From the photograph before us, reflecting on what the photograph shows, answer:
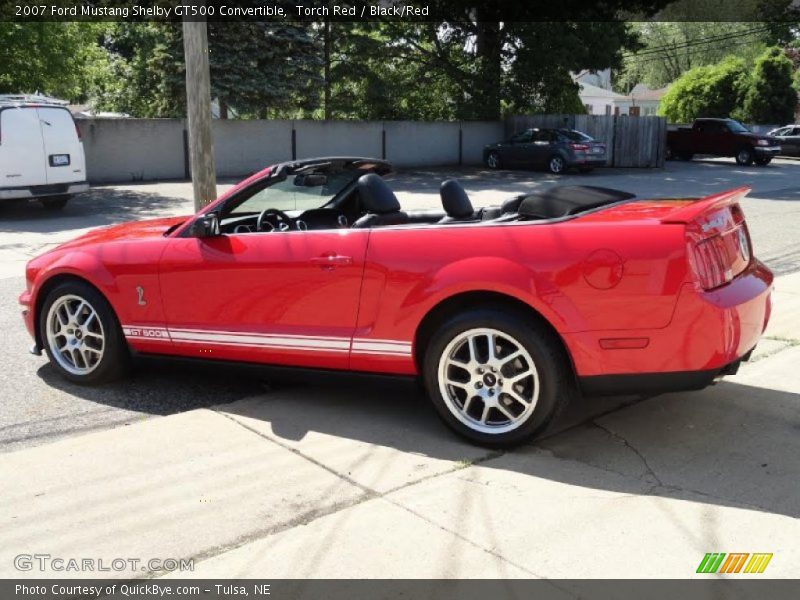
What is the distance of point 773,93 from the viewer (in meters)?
40.7

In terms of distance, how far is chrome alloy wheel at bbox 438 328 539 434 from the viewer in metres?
4.18

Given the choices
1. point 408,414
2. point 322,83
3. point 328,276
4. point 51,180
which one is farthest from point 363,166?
point 322,83

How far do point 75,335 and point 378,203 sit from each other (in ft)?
7.15

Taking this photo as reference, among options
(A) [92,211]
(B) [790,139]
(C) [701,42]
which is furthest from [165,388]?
(C) [701,42]

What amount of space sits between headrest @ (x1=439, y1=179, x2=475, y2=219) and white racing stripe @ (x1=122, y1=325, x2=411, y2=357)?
0.99 m

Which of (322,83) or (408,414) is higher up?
(322,83)

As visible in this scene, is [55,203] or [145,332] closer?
[145,332]

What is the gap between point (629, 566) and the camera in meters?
3.14

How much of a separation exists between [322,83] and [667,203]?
80.9ft

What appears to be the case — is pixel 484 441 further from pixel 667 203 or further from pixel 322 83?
pixel 322 83

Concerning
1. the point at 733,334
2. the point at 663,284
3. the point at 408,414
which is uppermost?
the point at 663,284

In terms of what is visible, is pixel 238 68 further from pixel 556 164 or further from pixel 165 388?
pixel 165 388

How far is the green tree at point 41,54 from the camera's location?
779 inches

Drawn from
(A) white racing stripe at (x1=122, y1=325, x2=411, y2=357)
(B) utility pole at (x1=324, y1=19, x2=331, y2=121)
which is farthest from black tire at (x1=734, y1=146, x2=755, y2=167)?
(A) white racing stripe at (x1=122, y1=325, x2=411, y2=357)
